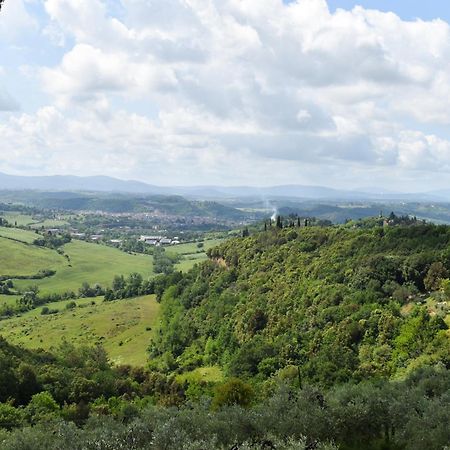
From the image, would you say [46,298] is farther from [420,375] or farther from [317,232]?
[420,375]

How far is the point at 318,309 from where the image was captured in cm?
9106

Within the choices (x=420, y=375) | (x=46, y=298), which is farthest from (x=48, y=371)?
(x=46, y=298)

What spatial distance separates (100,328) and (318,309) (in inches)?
2841

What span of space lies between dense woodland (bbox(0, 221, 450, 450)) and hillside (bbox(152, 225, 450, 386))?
0.29m

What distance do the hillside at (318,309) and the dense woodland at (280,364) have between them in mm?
286

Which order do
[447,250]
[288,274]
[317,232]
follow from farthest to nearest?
[317,232] < [288,274] < [447,250]

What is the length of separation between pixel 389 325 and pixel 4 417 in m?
50.8

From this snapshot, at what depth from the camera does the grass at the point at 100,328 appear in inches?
4958

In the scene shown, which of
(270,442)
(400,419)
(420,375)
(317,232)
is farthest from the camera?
(317,232)

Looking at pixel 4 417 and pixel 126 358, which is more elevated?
pixel 4 417

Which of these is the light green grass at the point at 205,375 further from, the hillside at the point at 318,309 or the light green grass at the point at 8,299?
the light green grass at the point at 8,299

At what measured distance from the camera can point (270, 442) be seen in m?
32.5

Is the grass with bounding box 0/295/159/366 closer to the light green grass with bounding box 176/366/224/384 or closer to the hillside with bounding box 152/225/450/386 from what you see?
the hillside with bounding box 152/225/450/386

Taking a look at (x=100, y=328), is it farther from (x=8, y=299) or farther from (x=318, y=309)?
(x=318, y=309)
